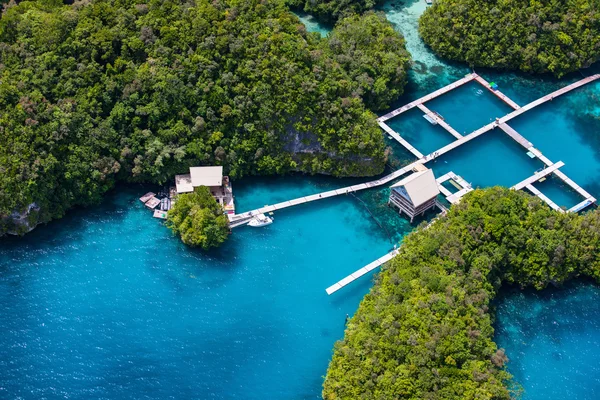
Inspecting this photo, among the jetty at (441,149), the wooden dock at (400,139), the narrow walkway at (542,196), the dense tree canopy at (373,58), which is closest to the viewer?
the jetty at (441,149)

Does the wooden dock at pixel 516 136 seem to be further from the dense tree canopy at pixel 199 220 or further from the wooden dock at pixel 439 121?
the dense tree canopy at pixel 199 220

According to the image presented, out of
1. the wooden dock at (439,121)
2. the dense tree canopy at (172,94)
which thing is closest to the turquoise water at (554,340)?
the dense tree canopy at (172,94)

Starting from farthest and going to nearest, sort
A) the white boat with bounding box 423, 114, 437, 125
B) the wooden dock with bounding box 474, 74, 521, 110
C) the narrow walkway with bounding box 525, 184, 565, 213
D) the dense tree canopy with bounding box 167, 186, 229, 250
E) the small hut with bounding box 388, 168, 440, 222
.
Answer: the wooden dock with bounding box 474, 74, 521, 110, the white boat with bounding box 423, 114, 437, 125, the narrow walkway with bounding box 525, 184, 565, 213, the small hut with bounding box 388, 168, 440, 222, the dense tree canopy with bounding box 167, 186, 229, 250

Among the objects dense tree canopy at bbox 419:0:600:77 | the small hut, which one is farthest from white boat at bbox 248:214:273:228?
dense tree canopy at bbox 419:0:600:77

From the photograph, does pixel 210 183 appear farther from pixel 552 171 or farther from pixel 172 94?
pixel 552 171

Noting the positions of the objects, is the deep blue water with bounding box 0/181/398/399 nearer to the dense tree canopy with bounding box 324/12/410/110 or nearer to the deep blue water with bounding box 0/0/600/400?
the deep blue water with bounding box 0/0/600/400

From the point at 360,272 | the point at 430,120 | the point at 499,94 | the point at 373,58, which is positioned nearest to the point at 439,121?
the point at 430,120
